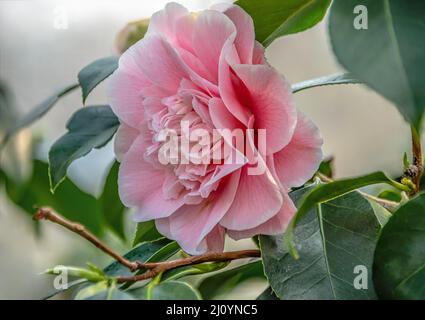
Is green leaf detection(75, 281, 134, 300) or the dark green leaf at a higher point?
green leaf detection(75, 281, 134, 300)

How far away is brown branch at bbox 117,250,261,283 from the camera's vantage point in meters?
0.53

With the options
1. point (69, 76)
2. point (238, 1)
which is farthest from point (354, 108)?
point (238, 1)

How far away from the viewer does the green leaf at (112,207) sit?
85 centimetres

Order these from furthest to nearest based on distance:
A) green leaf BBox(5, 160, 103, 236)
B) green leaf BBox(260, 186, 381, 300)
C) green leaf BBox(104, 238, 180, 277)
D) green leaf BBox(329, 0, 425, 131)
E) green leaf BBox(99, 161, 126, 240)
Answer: green leaf BBox(5, 160, 103, 236)
green leaf BBox(99, 161, 126, 240)
green leaf BBox(104, 238, 180, 277)
green leaf BBox(260, 186, 381, 300)
green leaf BBox(329, 0, 425, 131)

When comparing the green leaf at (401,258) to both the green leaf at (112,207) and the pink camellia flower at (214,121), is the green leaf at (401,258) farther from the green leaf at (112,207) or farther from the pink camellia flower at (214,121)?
the green leaf at (112,207)

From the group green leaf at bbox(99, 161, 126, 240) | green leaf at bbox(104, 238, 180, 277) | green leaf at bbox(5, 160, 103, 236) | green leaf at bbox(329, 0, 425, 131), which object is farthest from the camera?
green leaf at bbox(5, 160, 103, 236)

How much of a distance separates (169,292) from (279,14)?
25cm

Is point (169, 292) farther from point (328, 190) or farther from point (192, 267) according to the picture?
point (328, 190)

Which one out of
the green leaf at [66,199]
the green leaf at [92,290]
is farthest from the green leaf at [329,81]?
Answer: the green leaf at [66,199]

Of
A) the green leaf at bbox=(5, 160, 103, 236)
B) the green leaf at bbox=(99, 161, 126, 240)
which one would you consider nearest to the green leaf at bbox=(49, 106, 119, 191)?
the green leaf at bbox=(99, 161, 126, 240)

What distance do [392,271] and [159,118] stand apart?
205mm

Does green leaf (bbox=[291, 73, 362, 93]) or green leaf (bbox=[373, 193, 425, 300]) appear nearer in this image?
green leaf (bbox=[373, 193, 425, 300])

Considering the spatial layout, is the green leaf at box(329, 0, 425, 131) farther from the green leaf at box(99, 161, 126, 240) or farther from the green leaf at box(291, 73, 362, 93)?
the green leaf at box(99, 161, 126, 240)

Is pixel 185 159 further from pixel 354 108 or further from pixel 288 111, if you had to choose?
pixel 354 108
